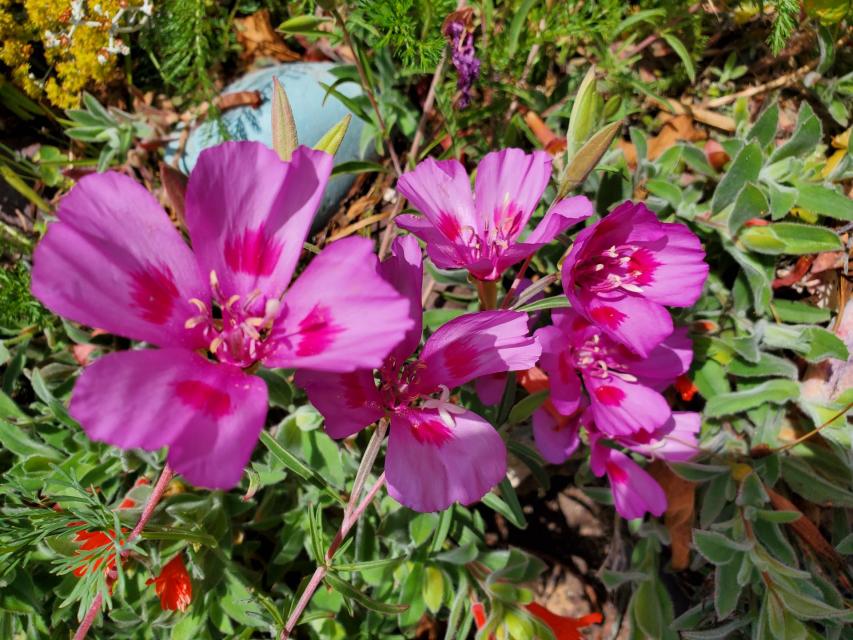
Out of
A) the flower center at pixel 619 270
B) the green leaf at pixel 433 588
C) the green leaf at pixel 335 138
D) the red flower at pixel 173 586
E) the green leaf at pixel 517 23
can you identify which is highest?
the green leaf at pixel 335 138

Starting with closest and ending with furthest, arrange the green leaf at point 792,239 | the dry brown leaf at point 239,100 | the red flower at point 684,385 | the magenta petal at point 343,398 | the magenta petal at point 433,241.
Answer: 1. the magenta petal at point 343,398
2. the magenta petal at point 433,241
3. the green leaf at point 792,239
4. the red flower at point 684,385
5. the dry brown leaf at point 239,100

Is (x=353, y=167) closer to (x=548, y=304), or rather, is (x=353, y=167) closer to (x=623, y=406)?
(x=548, y=304)

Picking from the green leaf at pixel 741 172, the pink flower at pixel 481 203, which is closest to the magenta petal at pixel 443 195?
the pink flower at pixel 481 203

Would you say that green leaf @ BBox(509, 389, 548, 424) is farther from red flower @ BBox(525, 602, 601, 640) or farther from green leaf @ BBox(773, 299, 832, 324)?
green leaf @ BBox(773, 299, 832, 324)

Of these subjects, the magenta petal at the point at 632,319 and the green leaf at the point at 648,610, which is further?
the green leaf at the point at 648,610

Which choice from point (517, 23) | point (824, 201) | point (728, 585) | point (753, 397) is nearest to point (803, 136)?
point (824, 201)

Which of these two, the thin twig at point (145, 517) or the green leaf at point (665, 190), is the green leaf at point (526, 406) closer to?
the thin twig at point (145, 517)

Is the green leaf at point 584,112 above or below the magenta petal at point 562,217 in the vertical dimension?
above
